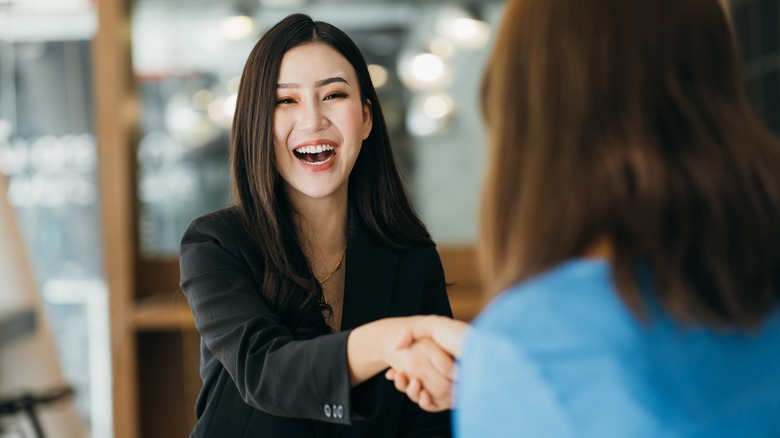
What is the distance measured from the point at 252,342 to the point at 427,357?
0.73 ft

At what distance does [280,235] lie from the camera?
124 cm

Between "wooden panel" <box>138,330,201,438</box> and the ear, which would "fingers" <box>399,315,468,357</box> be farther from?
"wooden panel" <box>138,330,201,438</box>

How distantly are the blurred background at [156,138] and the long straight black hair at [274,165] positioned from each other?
2.09 m

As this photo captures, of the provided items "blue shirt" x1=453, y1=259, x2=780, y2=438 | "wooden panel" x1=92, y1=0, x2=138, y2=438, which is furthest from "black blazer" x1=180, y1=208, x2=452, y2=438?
"wooden panel" x1=92, y1=0, x2=138, y2=438

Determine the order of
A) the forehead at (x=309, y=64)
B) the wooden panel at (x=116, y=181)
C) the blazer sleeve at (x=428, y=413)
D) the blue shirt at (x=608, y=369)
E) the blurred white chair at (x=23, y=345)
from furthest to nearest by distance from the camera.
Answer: the wooden panel at (x=116, y=181) < the blurred white chair at (x=23, y=345) < the blazer sleeve at (x=428, y=413) < the forehead at (x=309, y=64) < the blue shirt at (x=608, y=369)

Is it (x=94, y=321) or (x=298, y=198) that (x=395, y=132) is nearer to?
(x=94, y=321)

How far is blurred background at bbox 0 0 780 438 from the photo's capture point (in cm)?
385

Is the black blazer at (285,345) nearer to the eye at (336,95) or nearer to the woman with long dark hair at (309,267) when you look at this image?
the woman with long dark hair at (309,267)

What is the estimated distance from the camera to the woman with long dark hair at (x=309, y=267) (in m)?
1.08

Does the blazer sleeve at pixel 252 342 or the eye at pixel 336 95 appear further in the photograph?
the eye at pixel 336 95

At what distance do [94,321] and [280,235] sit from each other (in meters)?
3.84

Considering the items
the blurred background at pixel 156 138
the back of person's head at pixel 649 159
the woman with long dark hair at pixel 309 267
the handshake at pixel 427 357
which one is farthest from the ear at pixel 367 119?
the blurred background at pixel 156 138

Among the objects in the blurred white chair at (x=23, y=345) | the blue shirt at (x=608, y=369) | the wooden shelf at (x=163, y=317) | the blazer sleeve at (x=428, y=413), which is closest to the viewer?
the blue shirt at (x=608, y=369)

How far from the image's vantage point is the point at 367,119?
50.1 inches
